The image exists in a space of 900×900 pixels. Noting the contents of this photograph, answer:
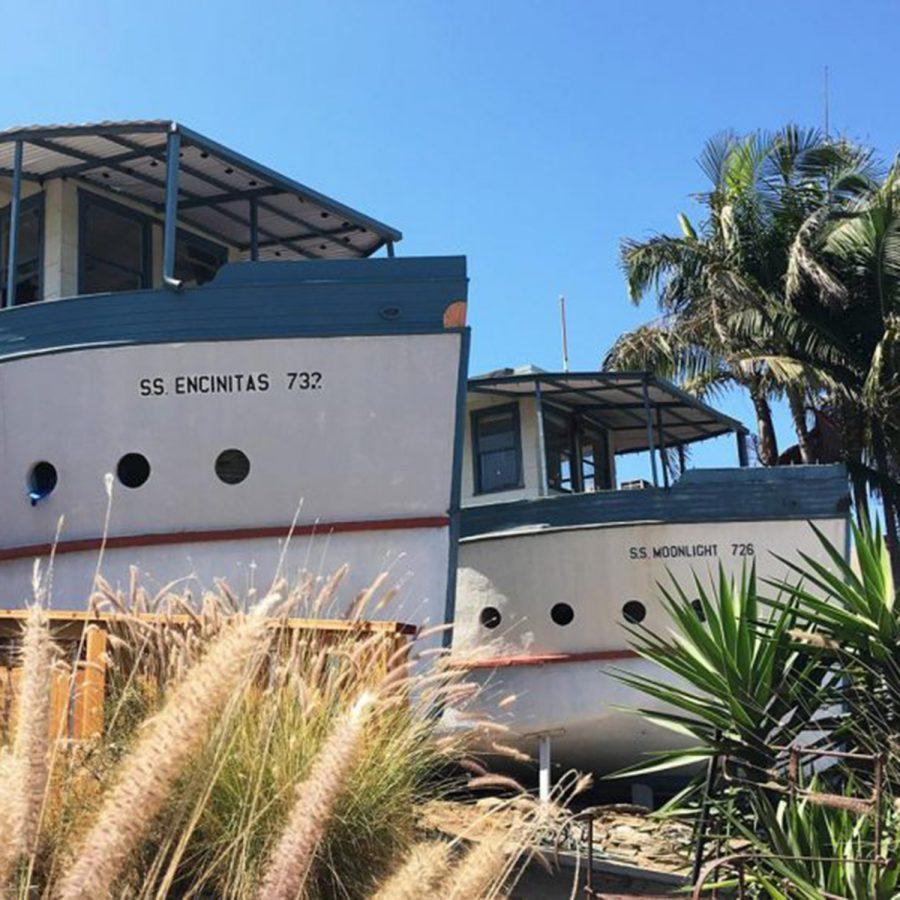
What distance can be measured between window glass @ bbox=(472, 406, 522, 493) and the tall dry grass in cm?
1060

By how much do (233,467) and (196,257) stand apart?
4377 mm

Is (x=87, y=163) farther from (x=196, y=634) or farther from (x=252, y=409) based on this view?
(x=196, y=634)

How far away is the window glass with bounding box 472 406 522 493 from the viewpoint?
645 inches

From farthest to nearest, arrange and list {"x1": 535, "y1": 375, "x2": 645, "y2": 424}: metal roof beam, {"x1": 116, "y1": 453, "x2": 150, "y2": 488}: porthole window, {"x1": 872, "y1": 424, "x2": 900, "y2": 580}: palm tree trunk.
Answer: {"x1": 872, "y1": 424, "x2": 900, "y2": 580}: palm tree trunk, {"x1": 535, "y1": 375, "x2": 645, "y2": 424}: metal roof beam, {"x1": 116, "y1": 453, "x2": 150, "y2": 488}: porthole window

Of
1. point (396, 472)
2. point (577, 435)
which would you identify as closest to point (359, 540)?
point (396, 472)

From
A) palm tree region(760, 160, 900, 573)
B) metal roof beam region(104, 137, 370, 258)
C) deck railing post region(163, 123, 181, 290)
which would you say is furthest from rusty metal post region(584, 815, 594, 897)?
palm tree region(760, 160, 900, 573)

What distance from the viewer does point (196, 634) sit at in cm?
479

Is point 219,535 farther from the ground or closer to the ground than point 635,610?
farther from the ground

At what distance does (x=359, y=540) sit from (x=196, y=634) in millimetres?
5144

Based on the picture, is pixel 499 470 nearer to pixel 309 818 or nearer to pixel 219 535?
pixel 219 535

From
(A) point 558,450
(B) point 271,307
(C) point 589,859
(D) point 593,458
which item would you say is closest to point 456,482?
(B) point 271,307

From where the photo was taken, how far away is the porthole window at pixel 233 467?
999cm

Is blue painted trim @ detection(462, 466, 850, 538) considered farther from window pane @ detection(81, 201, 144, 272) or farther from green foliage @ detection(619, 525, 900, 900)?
green foliage @ detection(619, 525, 900, 900)

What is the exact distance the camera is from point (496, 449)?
16.5 metres
